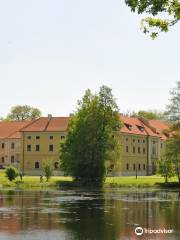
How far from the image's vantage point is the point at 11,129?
133 meters

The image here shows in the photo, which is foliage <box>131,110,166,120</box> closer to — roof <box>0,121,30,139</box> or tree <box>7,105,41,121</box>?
tree <box>7,105,41,121</box>

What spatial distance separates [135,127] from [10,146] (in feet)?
95.2

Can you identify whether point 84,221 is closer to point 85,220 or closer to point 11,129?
point 85,220

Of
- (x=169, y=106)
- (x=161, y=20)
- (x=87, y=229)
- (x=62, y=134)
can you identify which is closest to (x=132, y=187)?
(x=169, y=106)

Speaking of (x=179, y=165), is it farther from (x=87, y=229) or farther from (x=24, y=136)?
(x=87, y=229)

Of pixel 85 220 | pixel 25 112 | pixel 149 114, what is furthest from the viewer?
pixel 149 114

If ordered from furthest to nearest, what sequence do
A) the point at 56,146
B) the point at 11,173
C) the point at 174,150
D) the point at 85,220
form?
1. the point at 56,146
2. the point at 11,173
3. the point at 174,150
4. the point at 85,220

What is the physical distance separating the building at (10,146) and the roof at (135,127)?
2464 cm

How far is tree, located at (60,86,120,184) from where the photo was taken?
85500 mm

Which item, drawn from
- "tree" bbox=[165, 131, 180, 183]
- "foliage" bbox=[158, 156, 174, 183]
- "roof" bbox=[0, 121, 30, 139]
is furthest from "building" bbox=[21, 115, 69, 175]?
"tree" bbox=[165, 131, 180, 183]

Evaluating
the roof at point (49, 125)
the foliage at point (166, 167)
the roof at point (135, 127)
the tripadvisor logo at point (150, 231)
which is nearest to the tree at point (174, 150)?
the foliage at point (166, 167)

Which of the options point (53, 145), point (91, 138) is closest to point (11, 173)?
point (91, 138)

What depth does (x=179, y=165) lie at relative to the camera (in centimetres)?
8331

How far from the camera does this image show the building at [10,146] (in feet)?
417
